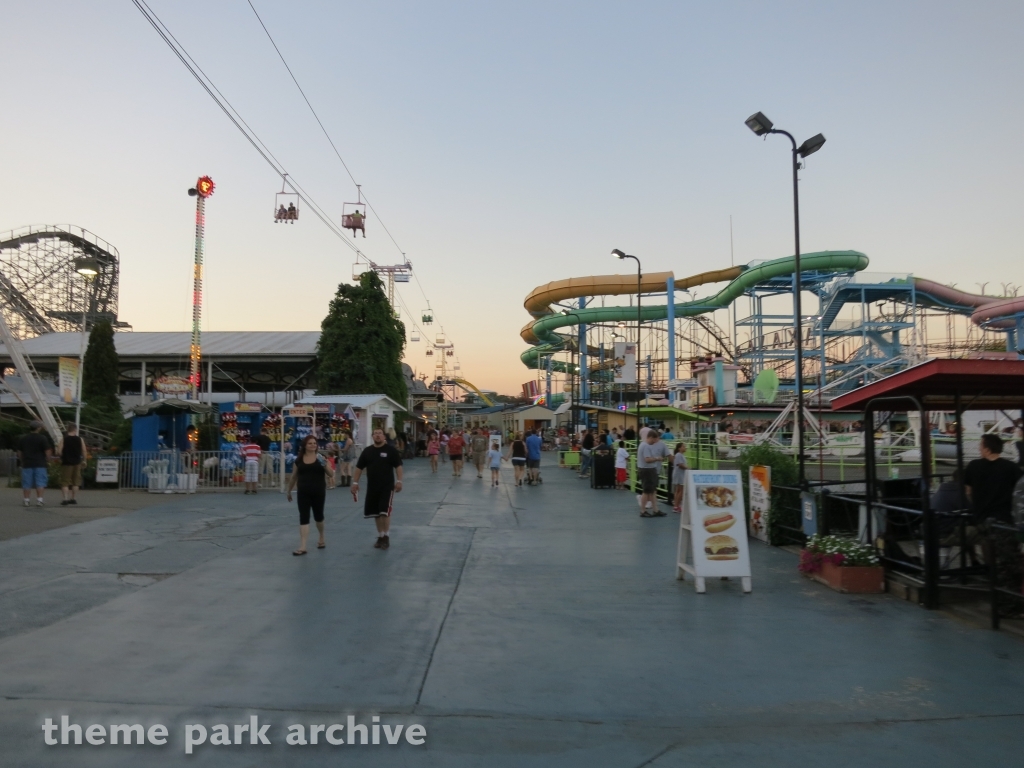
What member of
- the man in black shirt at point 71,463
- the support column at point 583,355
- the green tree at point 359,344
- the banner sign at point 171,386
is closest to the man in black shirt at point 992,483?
the man in black shirt at point 71,463

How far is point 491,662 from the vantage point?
6.10 m

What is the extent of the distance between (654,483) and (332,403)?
16.0 meters

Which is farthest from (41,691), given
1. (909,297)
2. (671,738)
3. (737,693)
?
(909,297)

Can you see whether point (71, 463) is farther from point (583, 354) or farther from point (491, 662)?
point (583, 354)

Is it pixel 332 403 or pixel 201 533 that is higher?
pixel 332 403

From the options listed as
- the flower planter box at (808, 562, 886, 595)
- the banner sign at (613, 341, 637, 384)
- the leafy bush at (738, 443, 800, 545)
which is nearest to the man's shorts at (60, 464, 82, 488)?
the leafy bush at (738, 443, 800, 545)

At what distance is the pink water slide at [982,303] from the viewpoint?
138 feet

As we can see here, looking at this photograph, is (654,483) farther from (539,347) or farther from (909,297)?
(539,347)

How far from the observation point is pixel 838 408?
977cm

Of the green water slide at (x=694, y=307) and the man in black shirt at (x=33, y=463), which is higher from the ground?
the green water slide at (x=694, y=307)

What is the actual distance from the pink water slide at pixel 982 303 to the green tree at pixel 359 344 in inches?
1235

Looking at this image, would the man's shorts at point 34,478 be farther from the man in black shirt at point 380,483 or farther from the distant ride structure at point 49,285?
the distant ride structure at point 49,285

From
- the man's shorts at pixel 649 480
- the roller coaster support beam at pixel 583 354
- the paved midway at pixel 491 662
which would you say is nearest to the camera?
the paved midway at pixel 491 662

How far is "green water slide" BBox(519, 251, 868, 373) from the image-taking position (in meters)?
46.8
